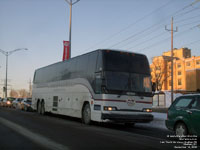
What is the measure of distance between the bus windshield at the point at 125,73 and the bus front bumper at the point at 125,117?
114 cm

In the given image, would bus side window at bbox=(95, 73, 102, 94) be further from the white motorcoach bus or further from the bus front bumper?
the bus front bumper

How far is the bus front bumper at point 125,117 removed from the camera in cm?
1245

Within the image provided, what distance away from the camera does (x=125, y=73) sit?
1329cm

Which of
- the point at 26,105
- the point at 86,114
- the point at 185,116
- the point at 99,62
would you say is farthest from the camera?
the point at 26,105

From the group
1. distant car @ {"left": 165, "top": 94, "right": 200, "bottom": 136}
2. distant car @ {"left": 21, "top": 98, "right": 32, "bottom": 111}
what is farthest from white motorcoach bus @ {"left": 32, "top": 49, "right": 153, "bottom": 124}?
distant car @ {"left": 21, "top": 98, "right": 32, "bottom": 111}

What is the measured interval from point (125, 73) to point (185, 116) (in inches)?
187

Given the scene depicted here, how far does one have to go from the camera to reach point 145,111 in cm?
1341

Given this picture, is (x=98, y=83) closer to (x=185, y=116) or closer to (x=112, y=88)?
(x=112, y=88)

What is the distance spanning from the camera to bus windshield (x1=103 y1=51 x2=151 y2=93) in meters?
12.9

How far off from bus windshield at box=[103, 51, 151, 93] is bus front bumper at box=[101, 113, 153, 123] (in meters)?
1.14

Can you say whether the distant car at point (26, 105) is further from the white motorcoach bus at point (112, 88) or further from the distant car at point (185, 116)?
the distant car at point (185, 116)

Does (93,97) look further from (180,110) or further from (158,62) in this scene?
(158,62)

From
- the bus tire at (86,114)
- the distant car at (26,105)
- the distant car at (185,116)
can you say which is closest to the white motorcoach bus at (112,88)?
the bus tire at (86,114)

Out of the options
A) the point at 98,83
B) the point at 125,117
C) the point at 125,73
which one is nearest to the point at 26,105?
the point at 98,83
